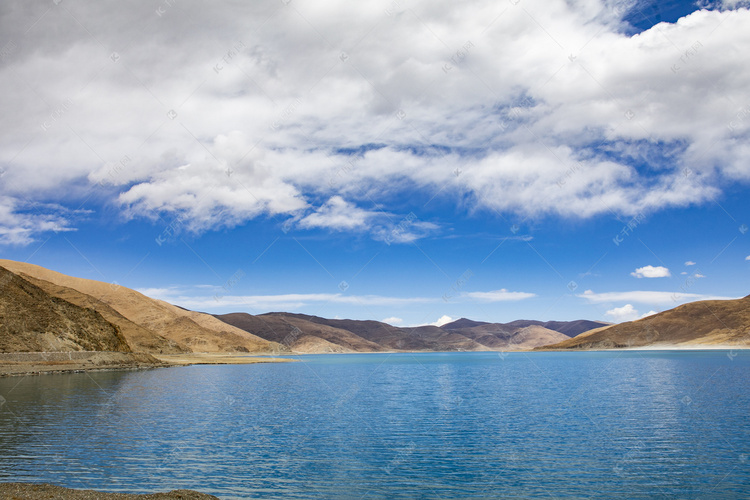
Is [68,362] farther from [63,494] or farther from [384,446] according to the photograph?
[63,494]

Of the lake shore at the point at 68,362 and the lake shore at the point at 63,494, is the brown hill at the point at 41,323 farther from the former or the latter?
the lake shore at the point at 63,494

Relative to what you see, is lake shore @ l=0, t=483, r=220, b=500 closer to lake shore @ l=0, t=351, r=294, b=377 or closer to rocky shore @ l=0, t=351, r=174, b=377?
lake shore @ l=0, t=351, r=294, b=377

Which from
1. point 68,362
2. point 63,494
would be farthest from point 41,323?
point 63,494

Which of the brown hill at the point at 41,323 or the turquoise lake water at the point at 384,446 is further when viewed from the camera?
the brown hill at the point at 41,323

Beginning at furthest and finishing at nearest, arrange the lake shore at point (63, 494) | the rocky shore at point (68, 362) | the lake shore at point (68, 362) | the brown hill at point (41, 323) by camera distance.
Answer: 1. the brown hill at point (41, 323)
2. the rocky shore at point (68, 362)
3. the lake shore at point (68, 362)
4. the lake shore at point (63, 494)

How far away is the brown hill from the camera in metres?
90.6

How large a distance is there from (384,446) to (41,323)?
327 ft

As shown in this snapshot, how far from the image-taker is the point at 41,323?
324ft

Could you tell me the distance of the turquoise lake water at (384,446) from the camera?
2155cm

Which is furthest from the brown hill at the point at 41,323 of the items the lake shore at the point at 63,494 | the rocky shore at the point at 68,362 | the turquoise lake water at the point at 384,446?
the lake shore at the point at 63,494

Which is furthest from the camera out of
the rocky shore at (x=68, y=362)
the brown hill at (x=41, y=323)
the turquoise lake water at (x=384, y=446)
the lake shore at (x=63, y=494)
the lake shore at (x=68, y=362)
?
the brown hill at (x=41, y=323)

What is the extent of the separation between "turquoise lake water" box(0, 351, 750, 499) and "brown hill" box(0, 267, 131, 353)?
152ft

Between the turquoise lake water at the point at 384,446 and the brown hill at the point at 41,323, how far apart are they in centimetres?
4643

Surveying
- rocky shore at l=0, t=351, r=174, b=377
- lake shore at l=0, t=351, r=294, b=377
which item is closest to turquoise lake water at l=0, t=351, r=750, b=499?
lake shore at l=0, t=351, r=294, b=377
